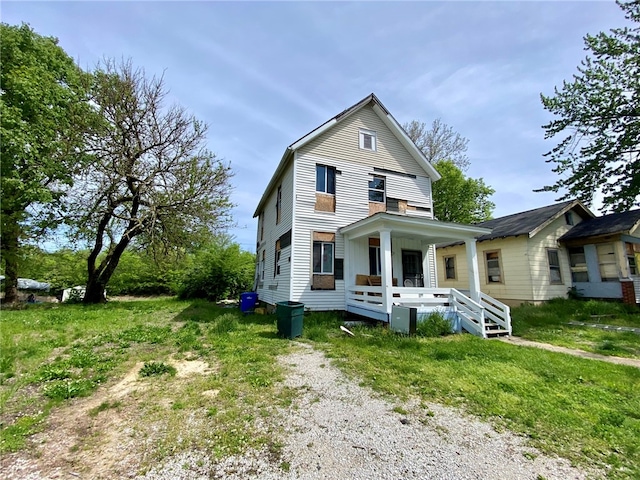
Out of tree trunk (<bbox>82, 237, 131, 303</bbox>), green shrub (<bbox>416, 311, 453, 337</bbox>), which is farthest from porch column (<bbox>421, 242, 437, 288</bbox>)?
tree trunk (<bbox>82, 237, 131, 303</bbox>)

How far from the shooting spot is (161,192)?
1551 cm

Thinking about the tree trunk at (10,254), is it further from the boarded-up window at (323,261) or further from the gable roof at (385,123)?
the boarded-up window at (323,261)

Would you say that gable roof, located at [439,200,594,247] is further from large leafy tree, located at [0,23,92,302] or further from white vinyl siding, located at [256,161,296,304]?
large leafy tree, located at [0,23,92,302]

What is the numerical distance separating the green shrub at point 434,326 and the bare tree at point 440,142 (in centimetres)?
2116

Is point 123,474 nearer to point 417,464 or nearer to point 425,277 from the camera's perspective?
point 417,464

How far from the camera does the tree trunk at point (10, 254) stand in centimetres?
1280

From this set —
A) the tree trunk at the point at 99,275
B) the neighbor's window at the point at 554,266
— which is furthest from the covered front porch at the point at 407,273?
the tree trunk at the point at 99,275

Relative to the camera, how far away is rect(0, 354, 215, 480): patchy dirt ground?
2.59 m

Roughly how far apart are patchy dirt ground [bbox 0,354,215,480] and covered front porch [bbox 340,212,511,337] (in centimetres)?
646

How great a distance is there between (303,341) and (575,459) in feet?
18.5

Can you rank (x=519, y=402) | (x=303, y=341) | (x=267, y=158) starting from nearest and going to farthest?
1. (x=519, y=402)
2. (x=303, y=341)
3. (x=267, y=158)

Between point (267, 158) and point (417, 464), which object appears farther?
point (267, 158)

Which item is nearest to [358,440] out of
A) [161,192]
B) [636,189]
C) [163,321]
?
[163,321]

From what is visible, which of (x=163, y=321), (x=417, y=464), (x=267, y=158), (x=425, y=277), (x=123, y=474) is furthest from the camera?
(x=267, y=158)
